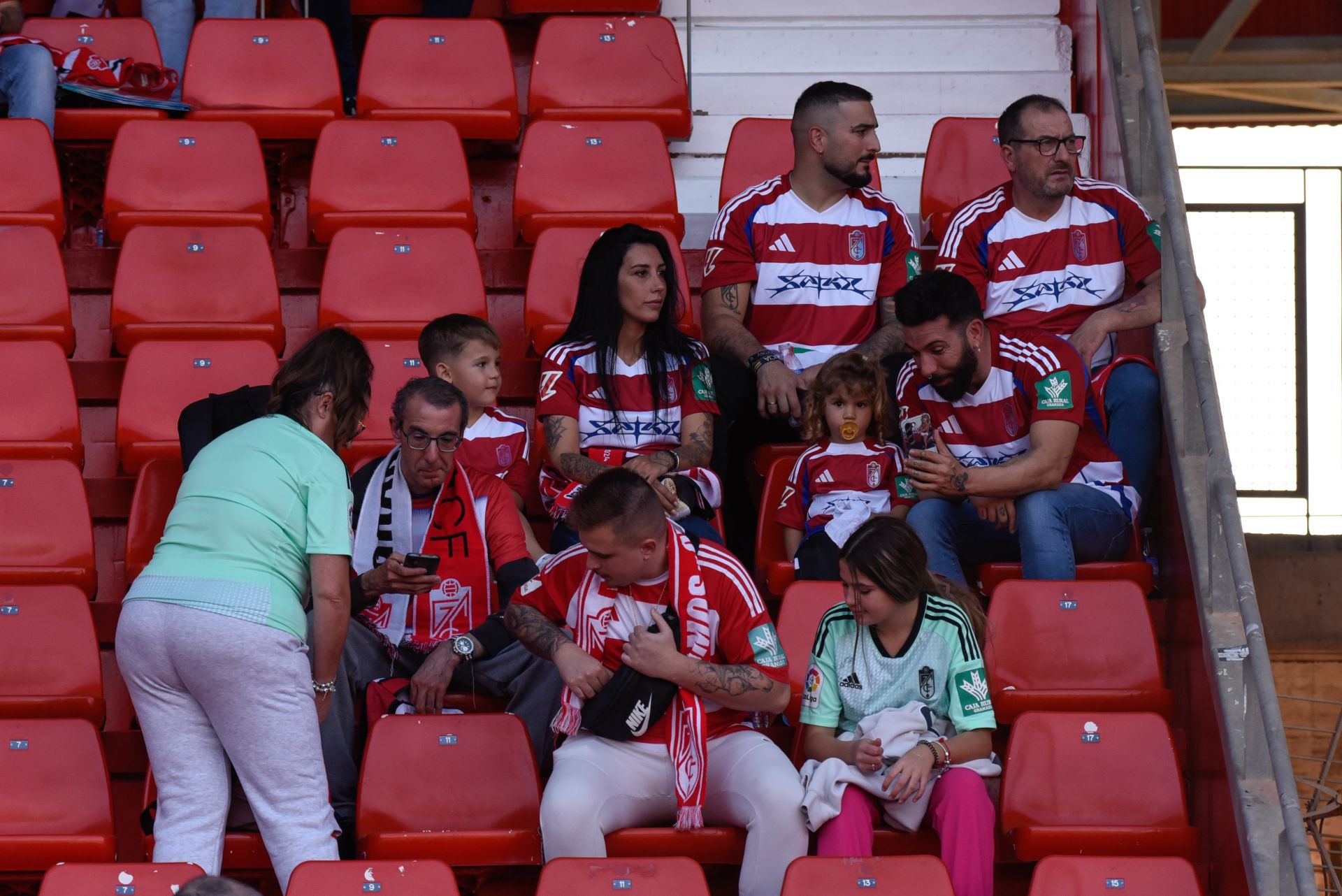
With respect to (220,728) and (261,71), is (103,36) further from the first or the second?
(220,728)

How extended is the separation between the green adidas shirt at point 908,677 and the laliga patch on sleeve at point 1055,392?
0.80m

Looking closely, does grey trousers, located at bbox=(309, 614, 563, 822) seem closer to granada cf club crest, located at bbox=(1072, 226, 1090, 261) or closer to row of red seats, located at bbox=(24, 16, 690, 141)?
granada cf club crest, located at bbox=(1072, 226, 1090, 261)

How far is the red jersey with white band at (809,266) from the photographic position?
4.71m

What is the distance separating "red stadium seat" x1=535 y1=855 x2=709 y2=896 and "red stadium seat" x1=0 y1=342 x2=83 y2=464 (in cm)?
214

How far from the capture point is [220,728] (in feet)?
10.6

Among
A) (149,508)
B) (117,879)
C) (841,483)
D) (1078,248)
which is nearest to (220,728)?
(117,879)

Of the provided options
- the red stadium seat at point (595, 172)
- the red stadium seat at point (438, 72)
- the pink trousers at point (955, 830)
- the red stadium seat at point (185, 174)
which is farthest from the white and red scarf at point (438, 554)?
the red stadium seat at point (438, 72)

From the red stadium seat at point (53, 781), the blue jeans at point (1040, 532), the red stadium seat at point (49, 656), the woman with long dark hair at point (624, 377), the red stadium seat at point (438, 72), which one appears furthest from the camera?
the red stadium seat at point (438, 72)

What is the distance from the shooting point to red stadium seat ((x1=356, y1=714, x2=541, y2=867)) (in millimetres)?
3365

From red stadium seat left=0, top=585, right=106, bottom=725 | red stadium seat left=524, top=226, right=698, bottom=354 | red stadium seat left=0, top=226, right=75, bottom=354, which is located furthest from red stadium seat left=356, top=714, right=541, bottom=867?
red stadium seat left=0, top=226, right=75, bottom=354

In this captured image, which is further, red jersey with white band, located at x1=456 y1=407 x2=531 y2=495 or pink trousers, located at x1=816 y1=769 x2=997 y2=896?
red jersey with white band, located at x1=456 y1=407 x2=531 y2=495

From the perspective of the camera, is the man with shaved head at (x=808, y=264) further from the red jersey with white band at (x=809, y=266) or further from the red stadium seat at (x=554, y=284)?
the red stadium seat at (x=554, y=284)

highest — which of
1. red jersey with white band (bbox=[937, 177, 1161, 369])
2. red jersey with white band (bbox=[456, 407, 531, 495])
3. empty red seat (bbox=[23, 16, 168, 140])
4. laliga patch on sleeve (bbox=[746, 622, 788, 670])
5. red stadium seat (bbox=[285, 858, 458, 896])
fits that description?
empty red seat (bbox=[23, 16, 168, 140])

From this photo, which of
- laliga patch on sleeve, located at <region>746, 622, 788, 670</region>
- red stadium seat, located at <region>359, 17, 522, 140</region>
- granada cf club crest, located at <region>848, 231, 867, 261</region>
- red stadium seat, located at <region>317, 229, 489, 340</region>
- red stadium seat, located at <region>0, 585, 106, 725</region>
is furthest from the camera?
red stadium seat, located at <region>359, 17, 522, 140</region>
